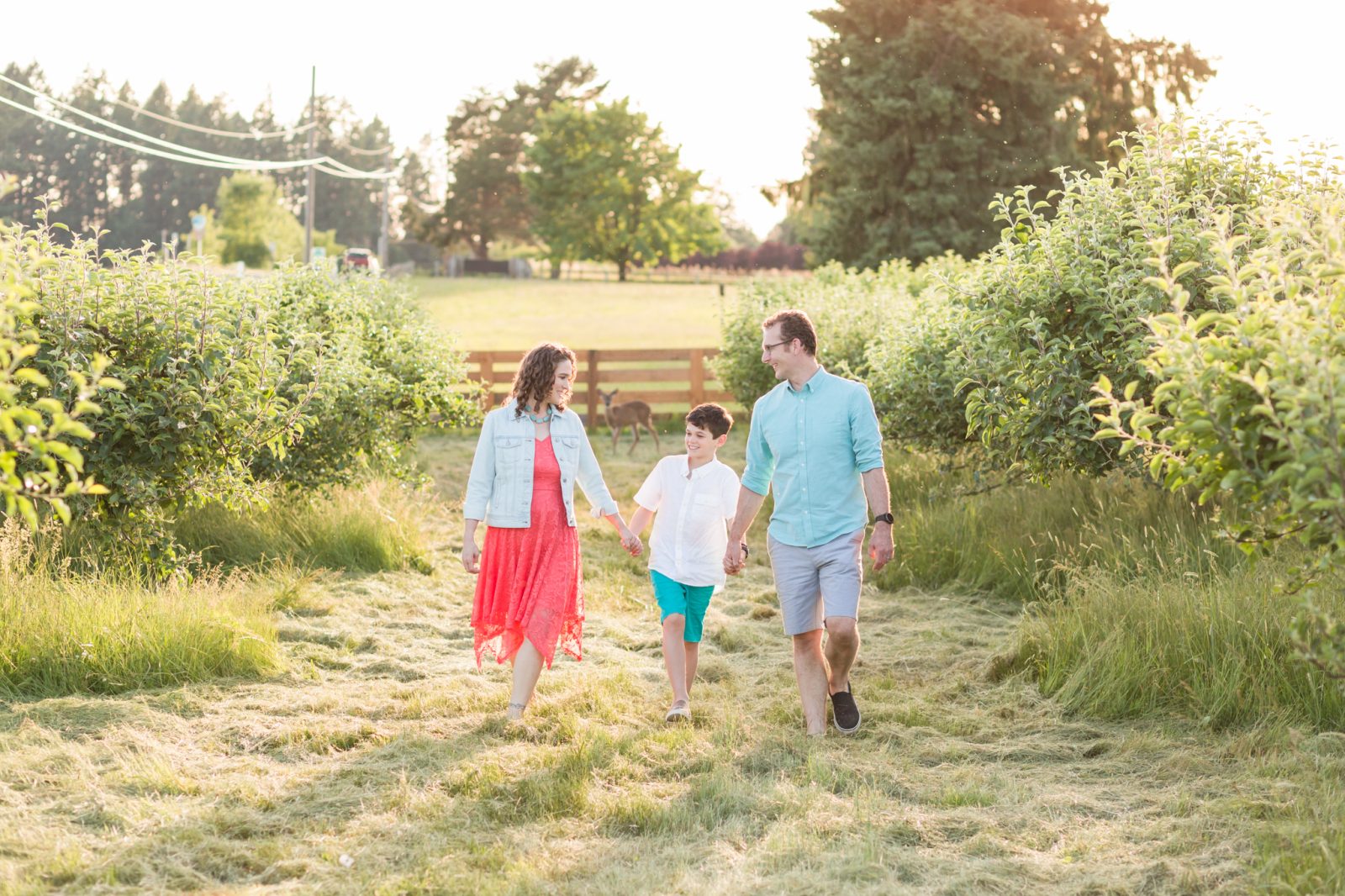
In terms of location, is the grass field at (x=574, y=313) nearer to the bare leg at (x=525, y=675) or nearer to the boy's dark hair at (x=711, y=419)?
the boy's dark hair at (x=711, y=419)

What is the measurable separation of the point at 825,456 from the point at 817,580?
57cm

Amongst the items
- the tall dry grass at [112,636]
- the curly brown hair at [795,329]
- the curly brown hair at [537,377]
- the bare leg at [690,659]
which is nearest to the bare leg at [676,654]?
the bare leg at [690,659]

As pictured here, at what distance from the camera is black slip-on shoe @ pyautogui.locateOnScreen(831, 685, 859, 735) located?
5664 mm

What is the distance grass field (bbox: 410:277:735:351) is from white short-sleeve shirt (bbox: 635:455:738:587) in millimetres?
22637

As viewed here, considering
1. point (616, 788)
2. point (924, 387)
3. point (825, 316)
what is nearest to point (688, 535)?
point (616, 788)

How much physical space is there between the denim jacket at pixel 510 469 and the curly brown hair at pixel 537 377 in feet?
0.27

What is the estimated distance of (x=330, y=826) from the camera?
175 inches

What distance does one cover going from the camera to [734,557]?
568cm

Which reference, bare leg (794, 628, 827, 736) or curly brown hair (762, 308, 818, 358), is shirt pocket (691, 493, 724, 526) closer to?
bare leg (794, 628, 827, 736)

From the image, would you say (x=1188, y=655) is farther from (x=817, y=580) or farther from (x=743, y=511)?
(x=743, y=511)

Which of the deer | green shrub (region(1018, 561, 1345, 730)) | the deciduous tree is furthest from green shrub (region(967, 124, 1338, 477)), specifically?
the deciduous tree

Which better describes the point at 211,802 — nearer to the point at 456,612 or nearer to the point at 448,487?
the point at 456,612

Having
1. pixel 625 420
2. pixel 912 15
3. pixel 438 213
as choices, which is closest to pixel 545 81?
pixel 438 213

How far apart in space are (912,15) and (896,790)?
27.1 metres
